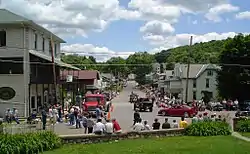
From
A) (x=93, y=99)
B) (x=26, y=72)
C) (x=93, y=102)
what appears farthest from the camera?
(x=93, y=99)

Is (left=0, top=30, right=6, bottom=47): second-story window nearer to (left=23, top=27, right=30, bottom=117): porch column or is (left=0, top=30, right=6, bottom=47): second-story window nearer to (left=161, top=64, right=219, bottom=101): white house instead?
(left=23, top=27, right=30, bottom=117): porch column

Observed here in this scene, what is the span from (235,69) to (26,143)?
4651 centimetres

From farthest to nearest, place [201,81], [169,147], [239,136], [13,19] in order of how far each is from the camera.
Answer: [201,81]
[13,19]
[239,136]
[169,147]

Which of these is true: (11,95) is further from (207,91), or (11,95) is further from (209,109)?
(207,91)

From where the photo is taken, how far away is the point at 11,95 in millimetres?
44281

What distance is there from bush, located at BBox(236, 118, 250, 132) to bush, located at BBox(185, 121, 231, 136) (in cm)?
163

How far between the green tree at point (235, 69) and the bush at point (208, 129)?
36043 millimetres

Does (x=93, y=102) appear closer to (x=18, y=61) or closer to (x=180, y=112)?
(x=18, y=61)

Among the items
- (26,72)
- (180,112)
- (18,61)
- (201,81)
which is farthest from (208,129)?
(201,81)

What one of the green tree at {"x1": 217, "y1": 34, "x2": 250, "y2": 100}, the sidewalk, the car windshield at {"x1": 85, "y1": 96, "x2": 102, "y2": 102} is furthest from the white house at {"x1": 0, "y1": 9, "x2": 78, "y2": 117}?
the green tree at {"x1": 217, "y1": 34, "x2": 250, "y2": 100}

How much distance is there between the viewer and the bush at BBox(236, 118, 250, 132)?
27219 mm

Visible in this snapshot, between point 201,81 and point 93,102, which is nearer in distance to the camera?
point 93,102

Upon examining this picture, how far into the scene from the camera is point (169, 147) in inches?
823

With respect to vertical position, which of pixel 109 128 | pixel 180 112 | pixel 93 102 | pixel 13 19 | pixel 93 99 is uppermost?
pixel 13 19
